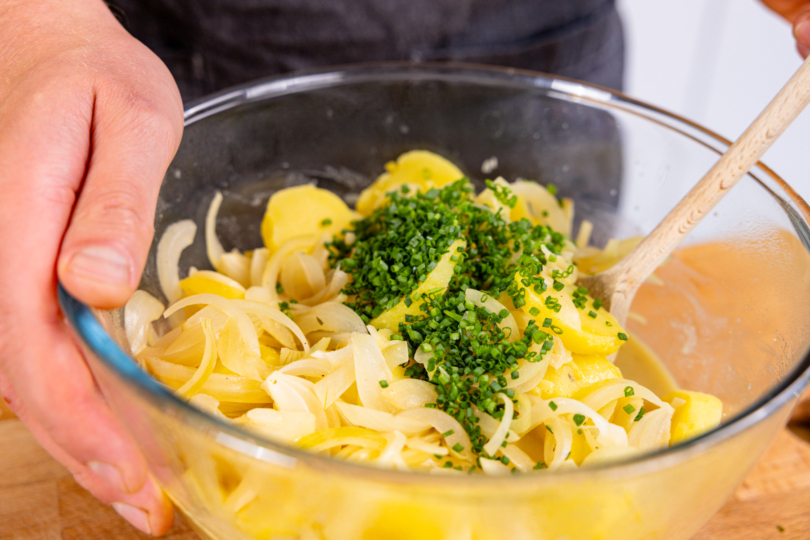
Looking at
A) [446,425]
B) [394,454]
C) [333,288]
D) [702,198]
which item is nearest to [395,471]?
[394,454]

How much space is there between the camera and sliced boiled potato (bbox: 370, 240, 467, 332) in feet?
3.74

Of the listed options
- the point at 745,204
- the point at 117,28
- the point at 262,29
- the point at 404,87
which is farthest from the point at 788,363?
the point at 262,29

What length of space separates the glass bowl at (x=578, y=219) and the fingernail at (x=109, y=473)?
0.07 meters

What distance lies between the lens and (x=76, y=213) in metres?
0.84

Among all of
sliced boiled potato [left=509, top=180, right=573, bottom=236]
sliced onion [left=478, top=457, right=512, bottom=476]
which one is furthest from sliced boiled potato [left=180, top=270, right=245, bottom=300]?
sliced boiled potato [left=509, top=180, right=573, bottom=236]

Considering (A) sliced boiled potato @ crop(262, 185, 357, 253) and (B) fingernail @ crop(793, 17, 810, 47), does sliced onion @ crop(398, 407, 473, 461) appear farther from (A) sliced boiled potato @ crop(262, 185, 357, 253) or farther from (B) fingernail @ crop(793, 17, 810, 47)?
(B) fingernail @ crop(793, 17, 810, 47)

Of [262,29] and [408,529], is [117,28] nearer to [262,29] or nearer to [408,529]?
[262,29]

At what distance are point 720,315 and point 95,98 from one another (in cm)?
128

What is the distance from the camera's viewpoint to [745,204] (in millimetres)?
1316

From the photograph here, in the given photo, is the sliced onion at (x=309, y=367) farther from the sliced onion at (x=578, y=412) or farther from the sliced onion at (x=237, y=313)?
the sliced onion at (x=578, y=412)

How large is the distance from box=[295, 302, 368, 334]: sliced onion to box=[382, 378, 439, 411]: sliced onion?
0.14 m

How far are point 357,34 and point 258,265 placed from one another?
33.6 inches

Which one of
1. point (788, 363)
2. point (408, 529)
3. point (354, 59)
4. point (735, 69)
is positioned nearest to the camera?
point (408, 529)

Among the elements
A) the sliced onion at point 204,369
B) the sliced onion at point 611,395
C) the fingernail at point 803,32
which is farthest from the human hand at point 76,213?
the fingernail at point 803,32
